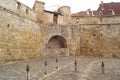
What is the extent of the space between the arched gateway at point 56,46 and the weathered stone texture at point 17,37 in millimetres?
1985

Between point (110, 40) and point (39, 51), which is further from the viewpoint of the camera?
point (110, 40)

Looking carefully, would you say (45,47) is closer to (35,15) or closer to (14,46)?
(35,15)

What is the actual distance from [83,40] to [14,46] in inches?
406

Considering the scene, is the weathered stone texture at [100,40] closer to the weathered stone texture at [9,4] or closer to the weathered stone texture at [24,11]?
the weathered stone texture at [24,11]

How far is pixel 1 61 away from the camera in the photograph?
46.3 feet

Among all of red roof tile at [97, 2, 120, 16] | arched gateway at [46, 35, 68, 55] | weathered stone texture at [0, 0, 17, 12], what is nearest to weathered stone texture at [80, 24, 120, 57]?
arched gateway at [46, 35, 68, 55]

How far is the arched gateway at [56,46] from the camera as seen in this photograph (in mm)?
23047

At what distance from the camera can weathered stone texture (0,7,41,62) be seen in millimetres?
14641

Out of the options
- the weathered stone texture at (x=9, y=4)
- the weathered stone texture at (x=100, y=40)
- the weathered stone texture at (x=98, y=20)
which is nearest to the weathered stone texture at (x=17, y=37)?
the weathered stone texture at (x=9, y=4)

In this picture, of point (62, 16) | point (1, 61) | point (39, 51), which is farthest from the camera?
point (62, 16)

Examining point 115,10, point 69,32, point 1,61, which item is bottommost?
point 1,61

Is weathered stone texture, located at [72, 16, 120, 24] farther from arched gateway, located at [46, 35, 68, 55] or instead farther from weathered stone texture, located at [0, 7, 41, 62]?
weathered stone texture, located at [0, 7, 41, 62]

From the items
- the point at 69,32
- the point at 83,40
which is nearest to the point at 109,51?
the point at 83,40

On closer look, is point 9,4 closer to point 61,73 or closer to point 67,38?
point 67,38
